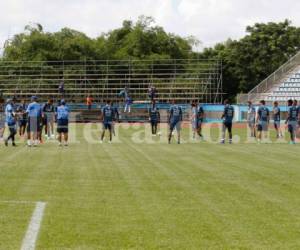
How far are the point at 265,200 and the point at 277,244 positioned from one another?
11.4 ft

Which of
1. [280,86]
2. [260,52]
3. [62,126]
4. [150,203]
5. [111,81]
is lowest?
[150,203]

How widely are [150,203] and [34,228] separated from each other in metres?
2.69

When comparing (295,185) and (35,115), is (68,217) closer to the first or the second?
(295,185)

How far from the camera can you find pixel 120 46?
9338 cm

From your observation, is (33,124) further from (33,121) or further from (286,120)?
(286,120)

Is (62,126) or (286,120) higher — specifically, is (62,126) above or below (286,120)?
below

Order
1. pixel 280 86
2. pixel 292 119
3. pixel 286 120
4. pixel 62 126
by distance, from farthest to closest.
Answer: pixel 280 86
pixel 286 120
pixel 292 119
pixel 62 126

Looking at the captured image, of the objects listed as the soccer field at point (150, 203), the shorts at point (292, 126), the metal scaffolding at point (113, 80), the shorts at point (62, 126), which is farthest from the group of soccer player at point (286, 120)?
the metal scaffolding at point (113, 80)

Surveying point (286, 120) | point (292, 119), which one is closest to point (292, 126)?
point (292, 119)

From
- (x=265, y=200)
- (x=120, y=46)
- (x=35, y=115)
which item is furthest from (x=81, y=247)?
(x=120, y=46)

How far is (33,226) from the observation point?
9.00 m

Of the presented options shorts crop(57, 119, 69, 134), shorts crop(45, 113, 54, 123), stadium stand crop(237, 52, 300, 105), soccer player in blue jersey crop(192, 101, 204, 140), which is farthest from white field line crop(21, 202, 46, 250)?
stadium stand crop(237, 52, 300, 105)

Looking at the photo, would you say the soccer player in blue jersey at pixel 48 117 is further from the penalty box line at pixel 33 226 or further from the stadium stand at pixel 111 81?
the stadium stand at pixel 111 81

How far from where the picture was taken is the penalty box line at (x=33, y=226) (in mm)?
7891
